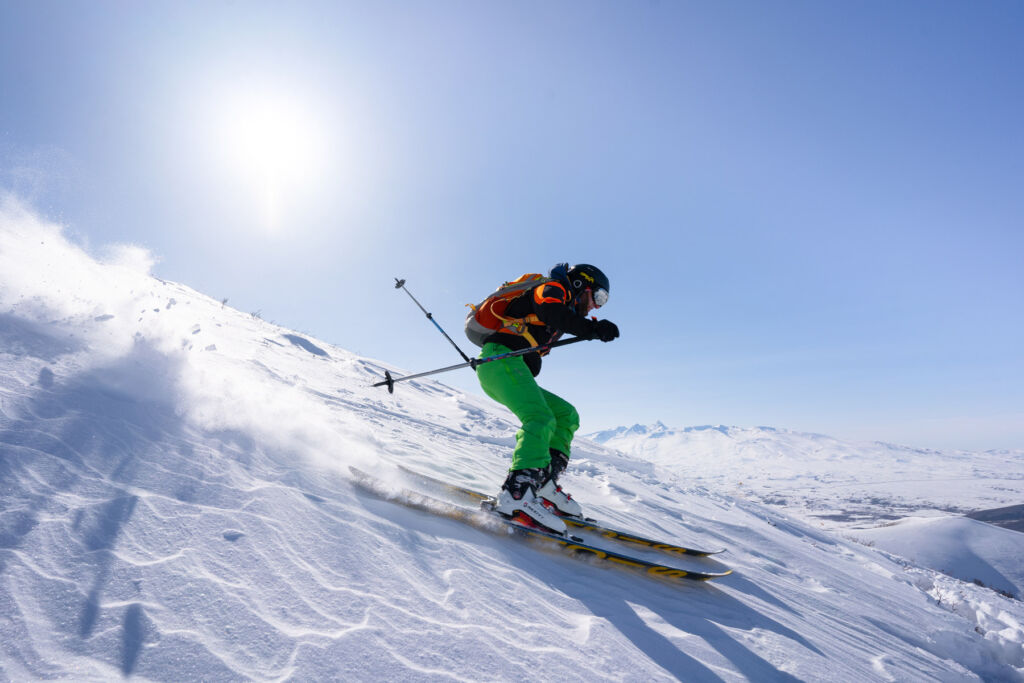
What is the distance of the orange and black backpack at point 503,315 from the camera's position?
4.55 m

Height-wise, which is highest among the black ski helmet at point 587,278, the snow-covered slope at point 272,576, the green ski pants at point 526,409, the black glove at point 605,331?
the black ski helmet at point 587,278

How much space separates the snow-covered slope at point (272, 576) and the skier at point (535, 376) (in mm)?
497

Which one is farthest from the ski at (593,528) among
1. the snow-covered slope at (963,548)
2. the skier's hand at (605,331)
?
the snow-covered slope at (963,548)

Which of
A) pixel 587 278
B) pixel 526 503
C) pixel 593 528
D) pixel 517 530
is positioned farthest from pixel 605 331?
pixel 593 528

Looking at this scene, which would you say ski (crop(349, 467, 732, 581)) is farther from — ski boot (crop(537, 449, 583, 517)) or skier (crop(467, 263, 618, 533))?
ski boot (crop(537, 449, 583, 517))

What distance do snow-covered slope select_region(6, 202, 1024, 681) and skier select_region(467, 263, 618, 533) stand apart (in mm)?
497

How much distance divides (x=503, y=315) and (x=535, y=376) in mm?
786

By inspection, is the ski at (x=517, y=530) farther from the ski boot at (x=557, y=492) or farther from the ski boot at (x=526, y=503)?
the ski boot at (x=557, y=492)

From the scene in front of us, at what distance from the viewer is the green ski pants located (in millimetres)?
4125

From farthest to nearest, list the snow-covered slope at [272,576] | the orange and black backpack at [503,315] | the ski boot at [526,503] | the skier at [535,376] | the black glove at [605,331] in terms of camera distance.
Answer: the orange and black backpack at [503,315] < the black glove at [605,331] < the skier at [535,376] < the ski boot at [526,503] < the snow-covered slope at [272,576]

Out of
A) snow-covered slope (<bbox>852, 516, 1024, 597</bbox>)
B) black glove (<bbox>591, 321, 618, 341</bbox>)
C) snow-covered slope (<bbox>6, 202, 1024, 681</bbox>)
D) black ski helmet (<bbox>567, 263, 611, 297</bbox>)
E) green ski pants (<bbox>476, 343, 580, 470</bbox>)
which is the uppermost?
black ski helmet (<bbox>567, 263, 611, 297</bbox>)

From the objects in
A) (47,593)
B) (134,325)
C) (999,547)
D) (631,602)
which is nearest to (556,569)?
(631,602)

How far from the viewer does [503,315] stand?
462 centimetres

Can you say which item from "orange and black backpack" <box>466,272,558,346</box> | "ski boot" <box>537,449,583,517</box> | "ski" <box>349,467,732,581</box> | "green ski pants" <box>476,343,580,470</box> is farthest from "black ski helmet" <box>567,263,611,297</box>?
"ski" <box>349,467,732,581</box>
